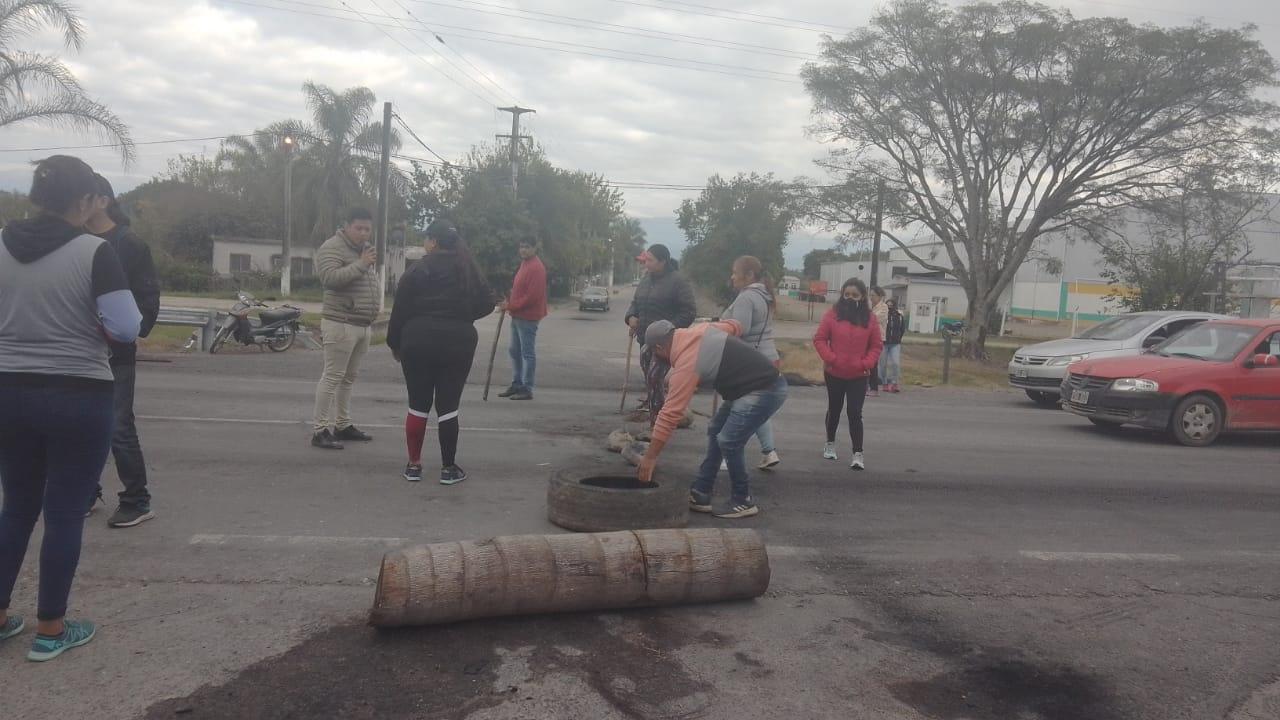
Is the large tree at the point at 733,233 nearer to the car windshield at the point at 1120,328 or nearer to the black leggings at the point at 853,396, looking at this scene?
the car windshield at the point at 1120,328

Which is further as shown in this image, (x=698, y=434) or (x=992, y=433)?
(x=992, y=433)

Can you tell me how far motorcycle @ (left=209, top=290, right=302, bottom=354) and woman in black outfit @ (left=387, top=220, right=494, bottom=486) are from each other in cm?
1112

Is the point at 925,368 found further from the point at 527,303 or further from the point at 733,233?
the point at 733,233

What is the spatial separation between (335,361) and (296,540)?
256cm

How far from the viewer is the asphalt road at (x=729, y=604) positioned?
147 inches

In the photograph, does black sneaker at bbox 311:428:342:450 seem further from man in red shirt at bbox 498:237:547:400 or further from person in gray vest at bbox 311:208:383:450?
man in red shirt at bbox 498:237:547:400

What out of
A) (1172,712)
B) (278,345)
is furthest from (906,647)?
(278,345)

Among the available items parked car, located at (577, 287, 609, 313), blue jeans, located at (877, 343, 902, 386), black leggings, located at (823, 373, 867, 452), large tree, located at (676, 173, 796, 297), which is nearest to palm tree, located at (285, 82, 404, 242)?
parked car, located at (577, 287, 609, 313)

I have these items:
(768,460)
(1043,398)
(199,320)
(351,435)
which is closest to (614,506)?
(768,460)

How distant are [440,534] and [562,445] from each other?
Answer: 333cm

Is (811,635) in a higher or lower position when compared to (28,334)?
lower

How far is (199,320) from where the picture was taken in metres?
17.2

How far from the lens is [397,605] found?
13.4ft

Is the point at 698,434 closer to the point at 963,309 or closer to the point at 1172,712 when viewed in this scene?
the point at 1172,712
